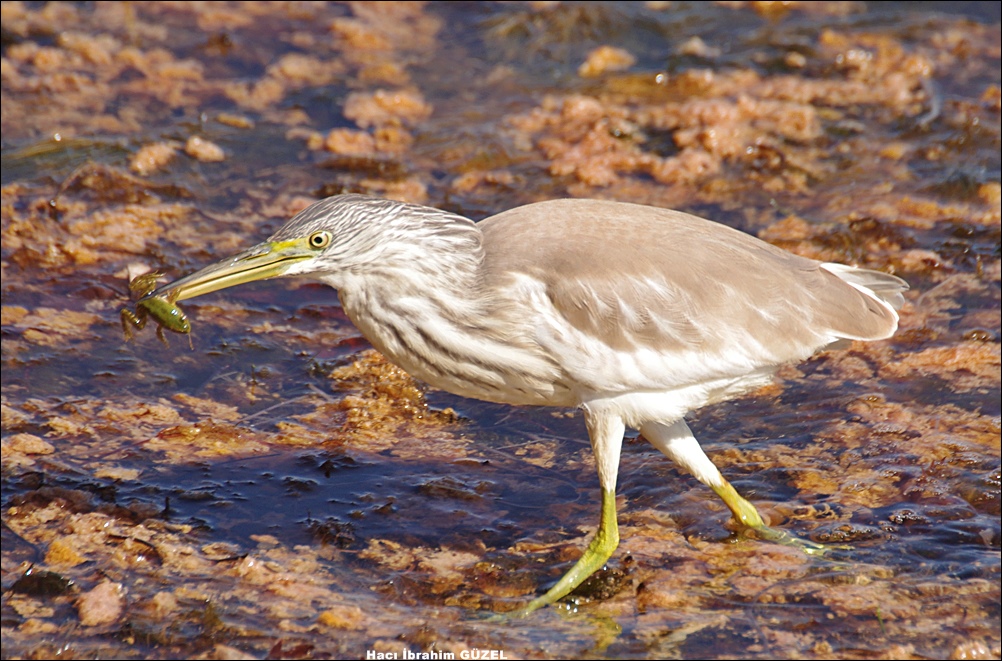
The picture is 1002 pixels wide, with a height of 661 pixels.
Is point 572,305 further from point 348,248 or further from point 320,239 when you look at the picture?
point 320,239

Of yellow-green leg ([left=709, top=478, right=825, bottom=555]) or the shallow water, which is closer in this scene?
the shallow water

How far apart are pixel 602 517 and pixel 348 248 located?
4.56 feet

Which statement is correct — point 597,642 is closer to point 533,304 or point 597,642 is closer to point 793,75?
point 533,304

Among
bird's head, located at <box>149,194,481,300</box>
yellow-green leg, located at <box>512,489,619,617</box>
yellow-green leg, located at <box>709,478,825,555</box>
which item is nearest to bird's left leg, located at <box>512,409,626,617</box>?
yellow-green leg, located at <box>512,489,619,617</box>

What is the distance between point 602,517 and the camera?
421 cm

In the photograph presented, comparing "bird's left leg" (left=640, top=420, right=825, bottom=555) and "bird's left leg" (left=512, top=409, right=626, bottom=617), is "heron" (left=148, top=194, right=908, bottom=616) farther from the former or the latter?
"bird's left leg" (left=640, top=420, right=825, bottom=555)

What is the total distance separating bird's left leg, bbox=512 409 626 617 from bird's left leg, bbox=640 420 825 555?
0.91 feet

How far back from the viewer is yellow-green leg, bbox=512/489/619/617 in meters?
4.18

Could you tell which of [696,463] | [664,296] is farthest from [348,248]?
[696,463]

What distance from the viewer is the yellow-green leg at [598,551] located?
13.7ft

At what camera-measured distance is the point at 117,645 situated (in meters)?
3.67

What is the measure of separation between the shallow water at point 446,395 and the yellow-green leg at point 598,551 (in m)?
0.10

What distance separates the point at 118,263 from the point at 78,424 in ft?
4.97

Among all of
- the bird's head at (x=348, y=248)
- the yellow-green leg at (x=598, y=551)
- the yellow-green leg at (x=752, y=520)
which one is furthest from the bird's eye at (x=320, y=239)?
the yellow-green leg at (x=752, y=520)
